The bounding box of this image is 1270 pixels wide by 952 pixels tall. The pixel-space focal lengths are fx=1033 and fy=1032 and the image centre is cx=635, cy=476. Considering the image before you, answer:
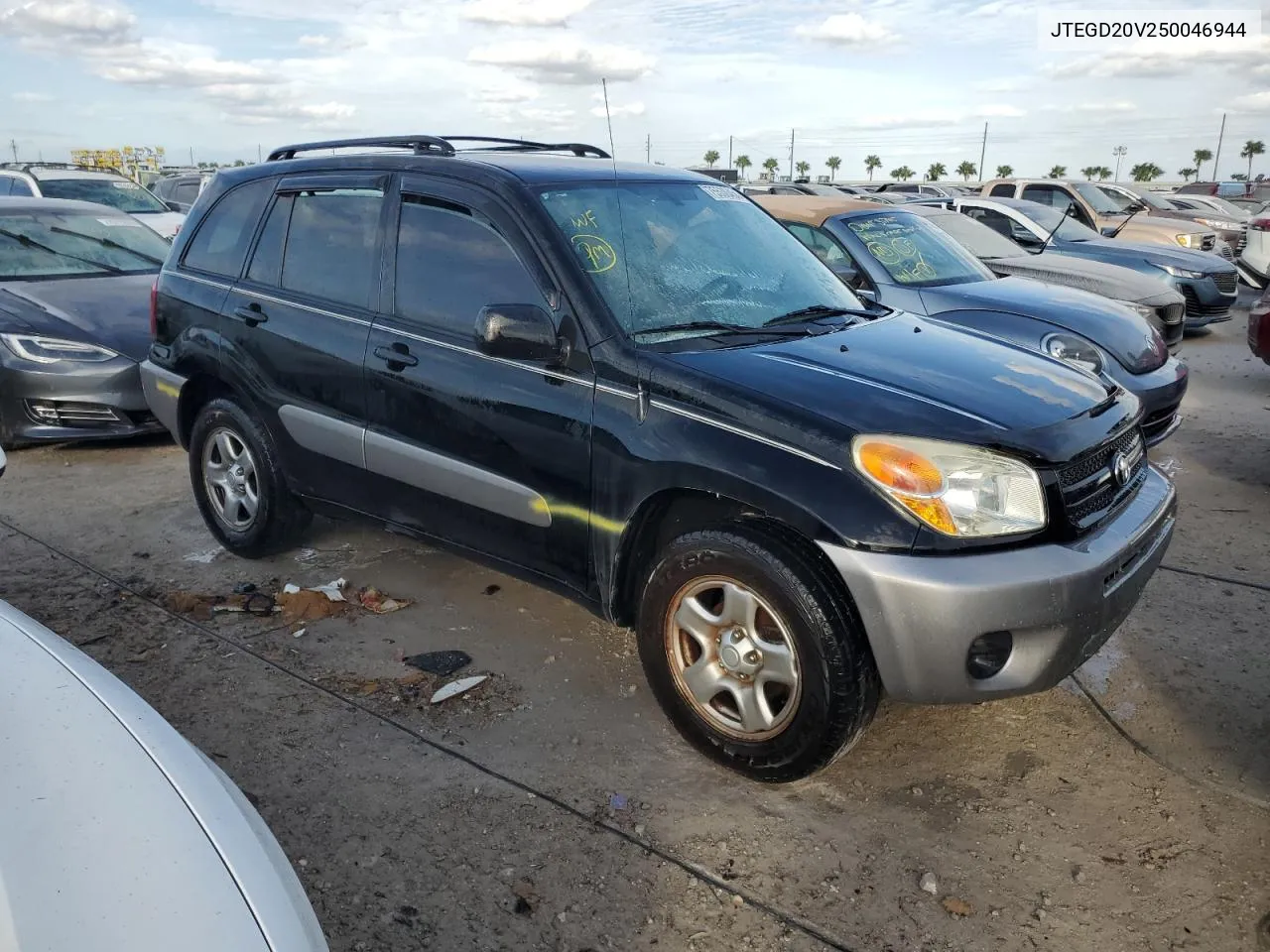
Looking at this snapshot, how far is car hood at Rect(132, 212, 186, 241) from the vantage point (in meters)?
12.4

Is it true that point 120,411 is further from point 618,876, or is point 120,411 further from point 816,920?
point 816,920

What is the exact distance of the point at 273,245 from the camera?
441 cm

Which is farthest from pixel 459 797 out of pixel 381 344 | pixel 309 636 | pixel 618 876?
pixel 381 344

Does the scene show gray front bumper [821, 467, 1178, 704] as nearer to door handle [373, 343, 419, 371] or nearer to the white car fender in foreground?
the white car fender in foreground

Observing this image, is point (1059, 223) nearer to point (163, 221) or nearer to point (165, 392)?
point (165, 392)

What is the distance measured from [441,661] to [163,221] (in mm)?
10784

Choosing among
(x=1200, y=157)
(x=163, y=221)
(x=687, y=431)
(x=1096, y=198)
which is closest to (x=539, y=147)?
(x=687, y=431)

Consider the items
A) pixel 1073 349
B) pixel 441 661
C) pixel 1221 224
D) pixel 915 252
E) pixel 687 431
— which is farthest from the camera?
pixel 1221 224

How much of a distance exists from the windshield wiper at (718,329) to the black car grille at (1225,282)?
9.29 meters

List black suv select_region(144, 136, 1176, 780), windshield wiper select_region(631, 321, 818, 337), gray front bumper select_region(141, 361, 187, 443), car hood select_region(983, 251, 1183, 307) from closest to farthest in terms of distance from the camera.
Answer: black suv select_region(144, 136, 1176, 780)
windshield wiper select_region(631, 321, 818, 337)
gray front bumper select_region(141, 361, 187, 443)
car hood select_region(983, 251, 1183, 307)

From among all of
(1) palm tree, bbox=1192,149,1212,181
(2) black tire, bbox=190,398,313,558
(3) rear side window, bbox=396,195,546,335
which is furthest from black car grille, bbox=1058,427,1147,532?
(1) palm tree, bbox=1192,149,1212,181

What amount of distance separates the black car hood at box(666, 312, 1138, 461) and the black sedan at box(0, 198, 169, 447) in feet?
15.4

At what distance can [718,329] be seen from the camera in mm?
3428

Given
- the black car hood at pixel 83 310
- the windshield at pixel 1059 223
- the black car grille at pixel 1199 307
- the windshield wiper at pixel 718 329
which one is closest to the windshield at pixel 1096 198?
the windshield at pixel 1059 223
